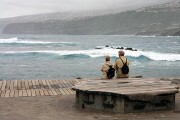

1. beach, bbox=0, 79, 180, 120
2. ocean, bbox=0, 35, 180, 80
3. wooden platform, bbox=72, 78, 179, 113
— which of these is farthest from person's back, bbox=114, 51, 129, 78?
ocean, bbox=0, 35, 180, 80

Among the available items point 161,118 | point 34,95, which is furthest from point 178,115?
point 34,95

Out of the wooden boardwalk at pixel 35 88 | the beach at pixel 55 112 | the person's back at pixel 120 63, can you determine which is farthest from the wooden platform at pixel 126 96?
the wooden boardwalk at pixel 35 88

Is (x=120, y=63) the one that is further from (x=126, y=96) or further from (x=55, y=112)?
(x=55, y=112)

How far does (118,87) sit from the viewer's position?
9.52 m

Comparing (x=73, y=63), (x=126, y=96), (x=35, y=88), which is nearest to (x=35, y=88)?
(x=35, y=88)

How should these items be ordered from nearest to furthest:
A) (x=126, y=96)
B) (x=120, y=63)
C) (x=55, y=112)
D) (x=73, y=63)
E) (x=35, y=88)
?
(x=126, y=96), (x=55, y=112), (x=120, y=63), (x=35, y=88), (x=73, y=63)

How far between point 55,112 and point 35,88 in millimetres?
3827

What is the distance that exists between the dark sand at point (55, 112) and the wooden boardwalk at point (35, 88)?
2.92ft

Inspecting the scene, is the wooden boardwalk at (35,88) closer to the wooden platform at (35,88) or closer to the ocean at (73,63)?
the wooden platform at (35,88)

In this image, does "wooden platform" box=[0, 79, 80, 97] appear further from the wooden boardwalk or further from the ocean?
the ocean

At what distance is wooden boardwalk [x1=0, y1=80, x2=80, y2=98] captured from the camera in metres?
11.8

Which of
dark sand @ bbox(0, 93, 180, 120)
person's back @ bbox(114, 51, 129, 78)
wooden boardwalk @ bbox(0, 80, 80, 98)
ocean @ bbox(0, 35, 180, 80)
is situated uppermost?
person's back @ bbox(114, 51, 129, 78)

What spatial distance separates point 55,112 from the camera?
30.2ft

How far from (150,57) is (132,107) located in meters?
33.3
